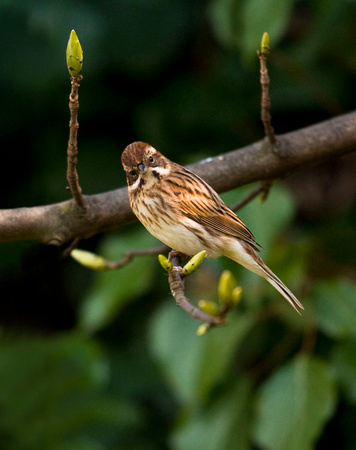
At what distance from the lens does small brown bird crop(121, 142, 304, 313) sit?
187cm

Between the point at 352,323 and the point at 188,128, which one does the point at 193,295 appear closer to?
the point at 352,323

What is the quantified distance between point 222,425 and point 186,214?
1.38 m

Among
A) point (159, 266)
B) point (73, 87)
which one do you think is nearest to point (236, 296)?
point (73, 87)

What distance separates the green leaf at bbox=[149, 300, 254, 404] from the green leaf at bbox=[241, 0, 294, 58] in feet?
4.11

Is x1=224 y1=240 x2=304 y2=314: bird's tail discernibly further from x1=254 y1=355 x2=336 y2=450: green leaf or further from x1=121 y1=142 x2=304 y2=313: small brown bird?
x1=254 y1=355 x2=336 y2=450: green leaf

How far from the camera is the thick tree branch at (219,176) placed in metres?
1.95

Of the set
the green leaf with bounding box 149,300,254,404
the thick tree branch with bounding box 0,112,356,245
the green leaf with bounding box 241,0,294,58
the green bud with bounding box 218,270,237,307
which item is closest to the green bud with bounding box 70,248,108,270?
the thick tree branch with bounding box 0,112,356,245

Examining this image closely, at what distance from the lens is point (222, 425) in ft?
9.72

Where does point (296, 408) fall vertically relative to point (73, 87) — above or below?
below

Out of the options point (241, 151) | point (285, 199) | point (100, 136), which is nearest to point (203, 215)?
point (241, 151)

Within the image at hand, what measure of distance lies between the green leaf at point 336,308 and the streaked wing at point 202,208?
114 cm

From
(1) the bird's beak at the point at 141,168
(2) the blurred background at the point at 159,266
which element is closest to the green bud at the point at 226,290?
(1) the bird's beak at the point at 141,168

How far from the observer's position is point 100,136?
13.5 feet

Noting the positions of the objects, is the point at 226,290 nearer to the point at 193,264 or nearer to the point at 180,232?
the point at 193,264
